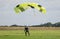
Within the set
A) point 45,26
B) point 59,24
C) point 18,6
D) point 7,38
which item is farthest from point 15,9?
point 59,24

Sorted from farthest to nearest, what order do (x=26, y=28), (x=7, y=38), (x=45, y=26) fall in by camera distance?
(x=45, y=26) < (x=26, y=28) < (x=7, y=38)

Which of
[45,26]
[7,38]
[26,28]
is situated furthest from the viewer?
[45,26]

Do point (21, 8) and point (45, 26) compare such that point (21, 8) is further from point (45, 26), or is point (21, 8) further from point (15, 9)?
point (45, 26)

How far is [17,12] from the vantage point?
36.9 metres

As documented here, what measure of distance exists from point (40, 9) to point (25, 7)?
1642 mm

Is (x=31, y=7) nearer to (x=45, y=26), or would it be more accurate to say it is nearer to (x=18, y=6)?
(x=18, y=6)

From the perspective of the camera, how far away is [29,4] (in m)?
37.4

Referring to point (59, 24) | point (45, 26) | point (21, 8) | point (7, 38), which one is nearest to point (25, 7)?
point (21, 8)

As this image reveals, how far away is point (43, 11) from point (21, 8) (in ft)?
8.91

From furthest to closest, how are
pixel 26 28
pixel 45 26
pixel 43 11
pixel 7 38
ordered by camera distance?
1. pixel 45 26
2. pixel 26 28
3. pixel 7 38
4. pixel 43 11

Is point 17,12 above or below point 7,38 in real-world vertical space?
above

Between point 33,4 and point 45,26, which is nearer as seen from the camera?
point 33,4

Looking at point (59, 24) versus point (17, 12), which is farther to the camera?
point (59, 24)

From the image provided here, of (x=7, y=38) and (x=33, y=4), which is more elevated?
(x=33, y=4)
